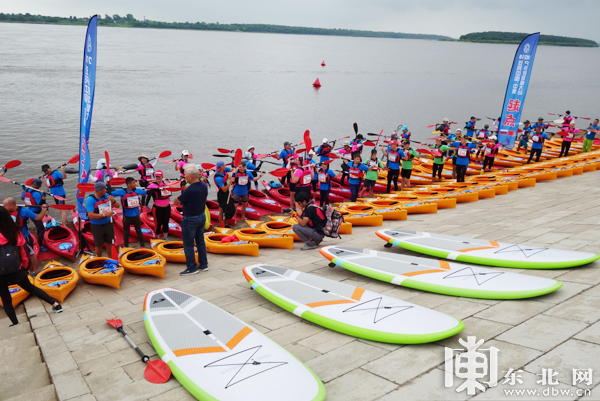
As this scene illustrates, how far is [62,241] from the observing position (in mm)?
8305

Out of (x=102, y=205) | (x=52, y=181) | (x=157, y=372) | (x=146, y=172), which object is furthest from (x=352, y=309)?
(x=52, y=181)

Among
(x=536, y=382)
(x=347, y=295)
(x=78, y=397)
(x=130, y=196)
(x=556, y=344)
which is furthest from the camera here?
(x=130, y=196)

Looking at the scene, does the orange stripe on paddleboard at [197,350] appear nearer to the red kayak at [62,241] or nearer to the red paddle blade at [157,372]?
the red paddle blade at [157,372]

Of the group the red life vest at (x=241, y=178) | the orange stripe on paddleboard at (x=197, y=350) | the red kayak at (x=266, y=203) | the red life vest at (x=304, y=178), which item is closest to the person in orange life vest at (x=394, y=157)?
the red life vest at (x=304, y=178)

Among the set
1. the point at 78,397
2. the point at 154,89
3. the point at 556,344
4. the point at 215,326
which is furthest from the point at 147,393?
the point at 154,89

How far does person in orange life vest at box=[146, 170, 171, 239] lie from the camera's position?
8391 millimetres

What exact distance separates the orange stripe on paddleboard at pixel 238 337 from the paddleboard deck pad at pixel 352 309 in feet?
1.99

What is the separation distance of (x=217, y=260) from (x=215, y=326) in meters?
3.07

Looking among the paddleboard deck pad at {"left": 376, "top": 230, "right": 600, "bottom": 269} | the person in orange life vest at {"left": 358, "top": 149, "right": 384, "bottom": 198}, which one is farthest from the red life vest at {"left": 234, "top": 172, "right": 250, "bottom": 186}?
the paddleboard deck pad at {"left": 376, "top": 230, "right": 600, "bottom": 269}

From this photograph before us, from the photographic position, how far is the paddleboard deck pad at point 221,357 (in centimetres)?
318

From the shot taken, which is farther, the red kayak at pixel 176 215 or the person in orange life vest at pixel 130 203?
the red kayak at pixel 176 215

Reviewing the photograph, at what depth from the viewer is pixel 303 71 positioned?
58625 mm

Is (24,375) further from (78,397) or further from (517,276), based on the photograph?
(517,276)

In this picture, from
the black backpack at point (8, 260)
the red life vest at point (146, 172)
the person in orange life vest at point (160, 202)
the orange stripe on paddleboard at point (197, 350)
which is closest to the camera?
the orange stripe on paddleboard at point (197, 350)
